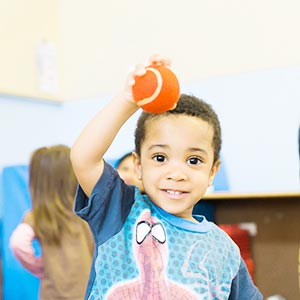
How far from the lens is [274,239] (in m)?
2.88

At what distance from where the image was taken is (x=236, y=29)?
312 cm

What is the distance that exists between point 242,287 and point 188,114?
1.19 feet

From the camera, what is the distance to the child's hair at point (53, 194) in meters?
2.35

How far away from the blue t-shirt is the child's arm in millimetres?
26

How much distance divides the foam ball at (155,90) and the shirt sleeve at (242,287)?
1.32ft

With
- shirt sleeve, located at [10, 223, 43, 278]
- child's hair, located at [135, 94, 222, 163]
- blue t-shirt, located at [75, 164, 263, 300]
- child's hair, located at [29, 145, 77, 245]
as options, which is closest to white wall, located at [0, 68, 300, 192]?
child's hair, located at [29, 145, 77, 245]

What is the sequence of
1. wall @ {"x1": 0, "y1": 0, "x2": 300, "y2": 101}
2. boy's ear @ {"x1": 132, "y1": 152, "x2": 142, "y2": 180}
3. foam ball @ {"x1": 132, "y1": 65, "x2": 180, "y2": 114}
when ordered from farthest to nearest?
wall @ {"x1": 0, "y1": 0, "x2": 300, "y2": 101}, boy's ear @ {"x1": 132, "y1": 152, "x2": 142, "y2": 180}, foam ball @ {"x1": 132, "y1": 65, "x2": 180, "y2": 114}

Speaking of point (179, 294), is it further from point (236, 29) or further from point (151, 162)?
point (236, 29)

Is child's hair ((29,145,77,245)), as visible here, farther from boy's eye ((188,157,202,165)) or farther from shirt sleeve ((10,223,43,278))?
boy's eye ((188,157,202,165))

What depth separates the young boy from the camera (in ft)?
3.47

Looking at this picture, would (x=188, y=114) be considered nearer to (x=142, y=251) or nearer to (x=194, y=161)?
(x=194, y=161)

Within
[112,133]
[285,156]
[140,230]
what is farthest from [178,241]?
[285,156]

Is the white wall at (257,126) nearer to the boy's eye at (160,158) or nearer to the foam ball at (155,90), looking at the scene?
the boy's eye at (160,158)

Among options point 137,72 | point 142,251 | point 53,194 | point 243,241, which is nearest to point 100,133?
point 137,72
